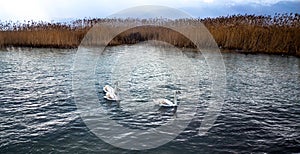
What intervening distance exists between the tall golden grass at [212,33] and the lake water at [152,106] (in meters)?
5.52

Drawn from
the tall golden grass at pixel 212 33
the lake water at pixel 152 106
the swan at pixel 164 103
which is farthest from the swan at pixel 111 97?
the tall golden grass at pixel 212 33

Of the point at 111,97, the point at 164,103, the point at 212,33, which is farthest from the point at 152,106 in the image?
the point at 212,33

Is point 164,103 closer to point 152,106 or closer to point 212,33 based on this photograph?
point 152,106

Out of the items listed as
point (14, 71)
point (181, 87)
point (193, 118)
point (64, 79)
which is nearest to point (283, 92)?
point (181, 87)

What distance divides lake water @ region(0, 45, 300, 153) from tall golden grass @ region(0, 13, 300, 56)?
5.52 m

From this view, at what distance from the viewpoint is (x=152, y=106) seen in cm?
1164

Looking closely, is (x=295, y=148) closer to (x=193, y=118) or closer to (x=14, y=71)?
(x=193, y=118)

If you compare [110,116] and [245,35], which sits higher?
[245,35]

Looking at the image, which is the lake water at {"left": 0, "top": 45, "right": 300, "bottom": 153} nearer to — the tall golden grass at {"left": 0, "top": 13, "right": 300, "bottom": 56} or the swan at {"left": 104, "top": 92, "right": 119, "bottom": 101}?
the swan at {"left": 104, "top": 92, "right": 119, "bottom": 101}

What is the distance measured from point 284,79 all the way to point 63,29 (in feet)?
70.6

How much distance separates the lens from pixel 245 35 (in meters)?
28.0

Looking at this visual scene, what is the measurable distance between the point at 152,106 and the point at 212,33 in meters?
19.0

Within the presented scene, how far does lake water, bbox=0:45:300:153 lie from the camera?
28.1ft

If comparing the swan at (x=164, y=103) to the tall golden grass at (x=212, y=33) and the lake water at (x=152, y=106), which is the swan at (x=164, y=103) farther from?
the tall golden grass at (x=212, y=33)
